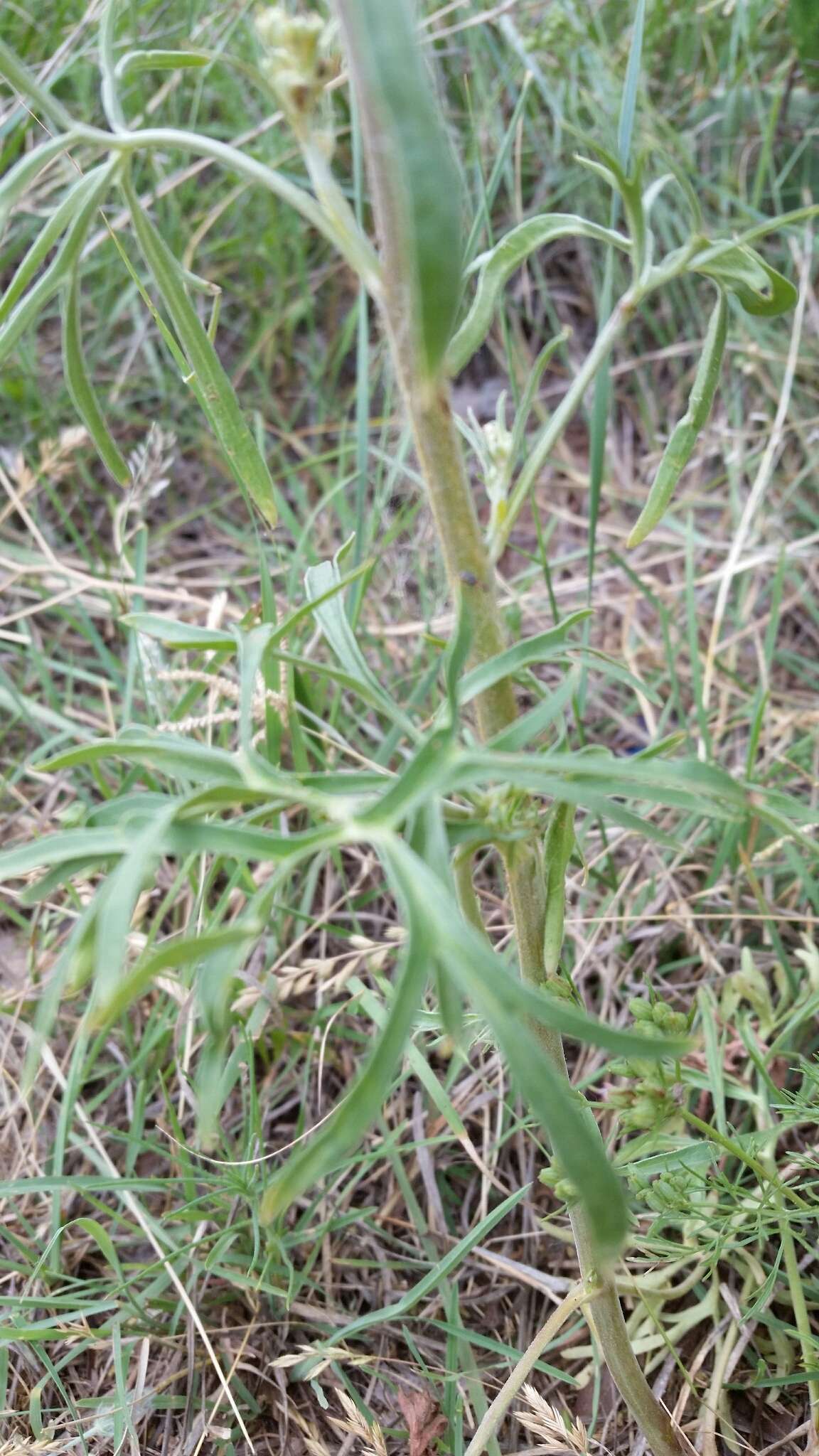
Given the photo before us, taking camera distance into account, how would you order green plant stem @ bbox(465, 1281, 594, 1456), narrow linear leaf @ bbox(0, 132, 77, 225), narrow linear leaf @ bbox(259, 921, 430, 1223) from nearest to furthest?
narrow linear leaf @ bbox(259, 921, 430, 1223)
narrow linear leaf @ bbox(0, 132, 77, 225)
green plant stem @ bbox(465, 1281, 594, 1456)

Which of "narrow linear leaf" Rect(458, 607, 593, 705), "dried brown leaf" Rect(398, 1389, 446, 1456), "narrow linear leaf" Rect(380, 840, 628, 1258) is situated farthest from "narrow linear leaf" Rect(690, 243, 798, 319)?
"dried brown leaf" Rect(398, 1389, 446, 1456)

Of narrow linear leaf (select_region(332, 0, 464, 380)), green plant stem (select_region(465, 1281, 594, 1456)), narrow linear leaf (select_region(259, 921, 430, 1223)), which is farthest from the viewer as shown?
green plant stem (select_region(465, 1281, 594, 1456))

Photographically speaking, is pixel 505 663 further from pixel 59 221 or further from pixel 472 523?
pixel 59 221

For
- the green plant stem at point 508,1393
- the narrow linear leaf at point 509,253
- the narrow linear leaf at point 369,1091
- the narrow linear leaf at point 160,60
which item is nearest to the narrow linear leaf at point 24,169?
the narrow linear leaf at point 160,60

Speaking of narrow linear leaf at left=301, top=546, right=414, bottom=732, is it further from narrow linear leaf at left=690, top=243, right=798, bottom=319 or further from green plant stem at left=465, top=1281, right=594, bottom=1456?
green plant stem at left=465, top=1281, right=594, bottom=1456

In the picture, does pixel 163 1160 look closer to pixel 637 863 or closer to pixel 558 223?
pixel 637 863

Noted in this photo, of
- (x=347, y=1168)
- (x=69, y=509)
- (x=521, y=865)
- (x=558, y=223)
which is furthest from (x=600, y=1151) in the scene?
(x=69, y=509)

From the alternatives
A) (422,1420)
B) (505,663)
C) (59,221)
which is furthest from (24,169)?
(422,1420)
